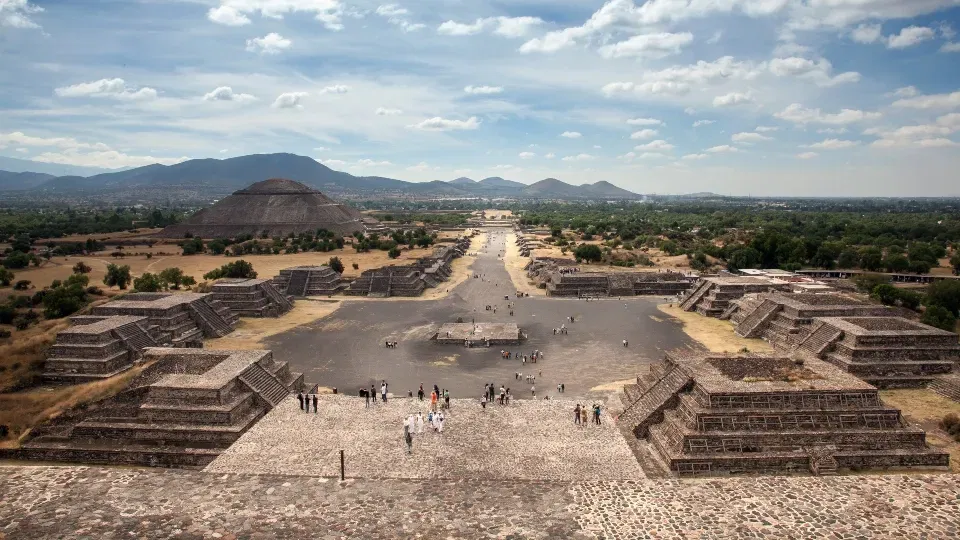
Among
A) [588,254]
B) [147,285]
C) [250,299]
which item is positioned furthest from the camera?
[588,254]

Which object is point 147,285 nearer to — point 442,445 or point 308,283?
point 308,283

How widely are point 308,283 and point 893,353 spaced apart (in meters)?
46.2

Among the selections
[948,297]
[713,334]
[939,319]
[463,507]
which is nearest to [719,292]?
[713,334]

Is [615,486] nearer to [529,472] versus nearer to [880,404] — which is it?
[529,472]

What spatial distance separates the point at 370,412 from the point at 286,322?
75.0 ft

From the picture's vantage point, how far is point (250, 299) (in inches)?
1772

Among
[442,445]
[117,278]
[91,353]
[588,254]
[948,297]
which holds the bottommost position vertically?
[442,445]

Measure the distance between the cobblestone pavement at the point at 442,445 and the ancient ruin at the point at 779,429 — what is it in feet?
6.40

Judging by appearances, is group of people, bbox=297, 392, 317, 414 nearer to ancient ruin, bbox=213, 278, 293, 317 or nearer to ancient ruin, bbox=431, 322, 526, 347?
ancient ruin, bbox=431, 322, 526, 347

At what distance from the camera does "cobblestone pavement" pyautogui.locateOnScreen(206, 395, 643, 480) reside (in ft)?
58.0

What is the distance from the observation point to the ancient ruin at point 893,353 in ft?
91.4

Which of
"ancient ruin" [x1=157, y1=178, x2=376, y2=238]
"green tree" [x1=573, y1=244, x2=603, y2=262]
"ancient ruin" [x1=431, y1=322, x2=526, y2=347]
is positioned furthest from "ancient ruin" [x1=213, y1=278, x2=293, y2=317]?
"ancient ruin" [x1=157, y1=178, x2=376, y2=238]

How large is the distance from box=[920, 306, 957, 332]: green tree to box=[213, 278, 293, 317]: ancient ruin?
148 ft

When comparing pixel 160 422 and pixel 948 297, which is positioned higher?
pixel 948 297
